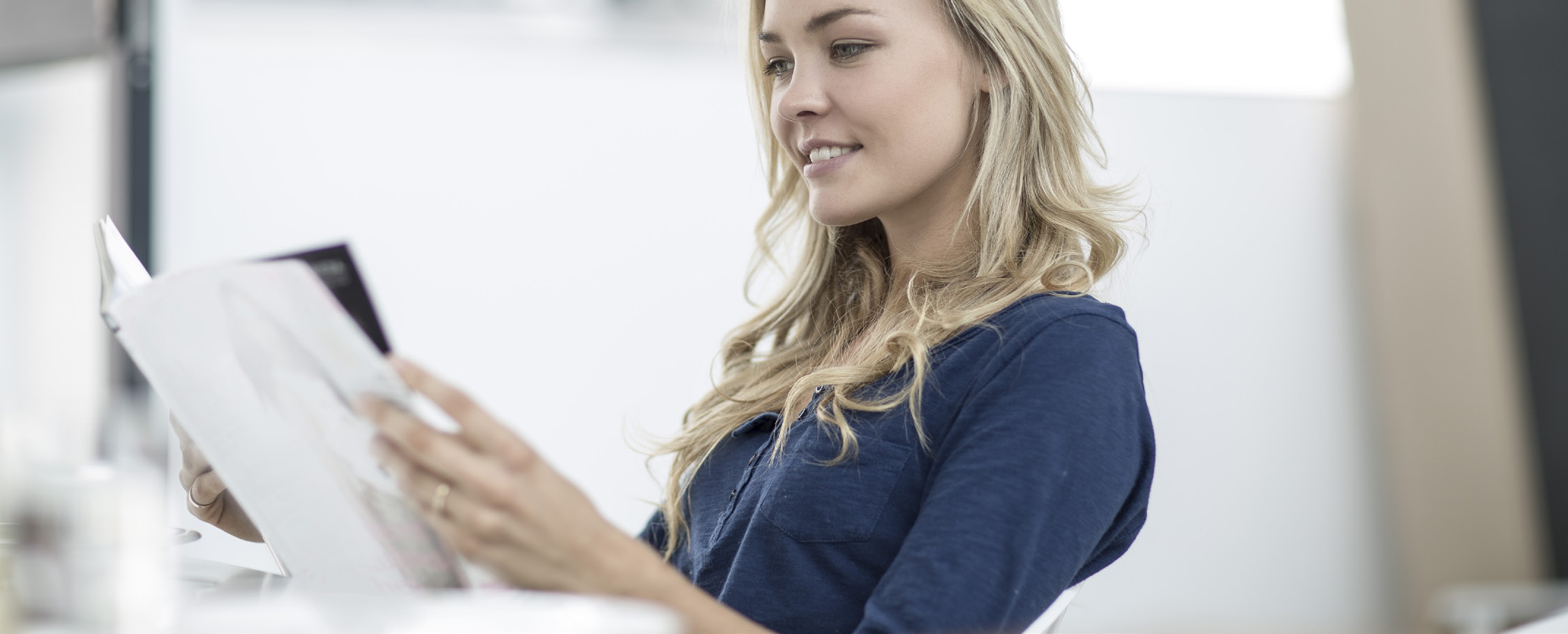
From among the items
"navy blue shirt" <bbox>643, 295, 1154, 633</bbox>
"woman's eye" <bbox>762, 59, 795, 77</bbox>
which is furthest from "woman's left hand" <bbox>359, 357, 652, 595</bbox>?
"woman's eye" <bbox>762, 59, 795, 77</bbox>

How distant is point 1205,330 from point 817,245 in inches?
70.4

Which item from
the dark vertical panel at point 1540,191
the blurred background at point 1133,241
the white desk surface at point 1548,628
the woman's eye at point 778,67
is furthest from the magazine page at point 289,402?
the dark vertical panel at point 1540,191

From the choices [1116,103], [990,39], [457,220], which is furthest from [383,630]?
[1116,103]

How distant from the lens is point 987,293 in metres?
1.13

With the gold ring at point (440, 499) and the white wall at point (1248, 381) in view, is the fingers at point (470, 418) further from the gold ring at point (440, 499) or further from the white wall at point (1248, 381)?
the white wall at point (1248, 381)

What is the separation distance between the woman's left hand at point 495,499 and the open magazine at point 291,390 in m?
0.02

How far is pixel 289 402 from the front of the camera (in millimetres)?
674

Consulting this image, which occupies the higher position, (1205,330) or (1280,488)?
(1205,330)

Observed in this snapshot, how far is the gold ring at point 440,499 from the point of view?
662 millimetres

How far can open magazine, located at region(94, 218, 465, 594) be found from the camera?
638 mm

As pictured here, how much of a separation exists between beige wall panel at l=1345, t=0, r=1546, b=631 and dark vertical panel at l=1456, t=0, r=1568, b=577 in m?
0.04

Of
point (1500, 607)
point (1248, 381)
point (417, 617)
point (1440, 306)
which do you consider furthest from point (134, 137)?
point (1440, 306)

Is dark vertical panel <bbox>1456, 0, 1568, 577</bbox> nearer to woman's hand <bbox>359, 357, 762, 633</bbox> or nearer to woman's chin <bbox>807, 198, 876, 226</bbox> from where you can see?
woman's chin <bbox>807, 198, 876, 226</bbox>

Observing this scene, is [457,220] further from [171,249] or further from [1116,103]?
[1116,103]
